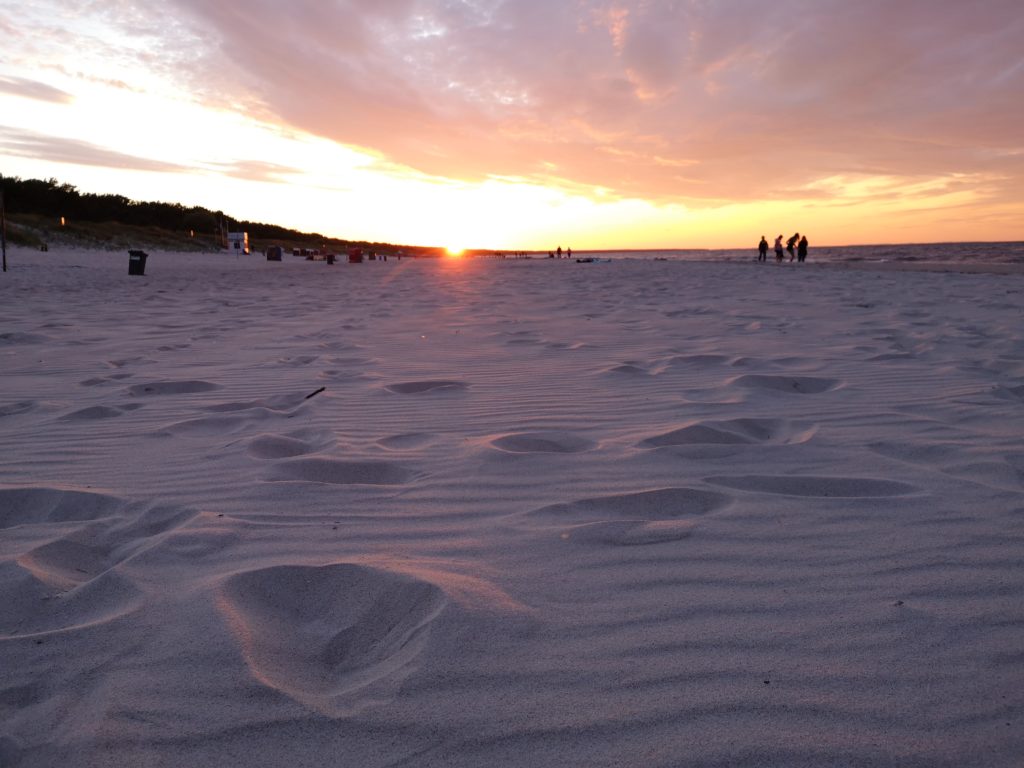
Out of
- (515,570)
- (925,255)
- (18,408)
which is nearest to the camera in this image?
(515,570)

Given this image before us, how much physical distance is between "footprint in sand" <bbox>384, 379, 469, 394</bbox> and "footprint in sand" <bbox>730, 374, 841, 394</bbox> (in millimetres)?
1726

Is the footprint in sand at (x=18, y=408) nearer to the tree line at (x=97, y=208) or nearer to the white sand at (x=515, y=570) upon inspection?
the white sand at (x=515, y=570)

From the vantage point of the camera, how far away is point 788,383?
3889mm

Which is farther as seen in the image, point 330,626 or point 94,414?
point 94,414

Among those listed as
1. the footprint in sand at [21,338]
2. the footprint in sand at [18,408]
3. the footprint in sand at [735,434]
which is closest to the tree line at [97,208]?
the footprint in sand at [21,338]

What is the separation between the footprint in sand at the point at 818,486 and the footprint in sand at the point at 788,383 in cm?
153

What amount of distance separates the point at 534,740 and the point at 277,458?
6.07 feet

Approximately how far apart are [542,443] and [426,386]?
4.52 ft

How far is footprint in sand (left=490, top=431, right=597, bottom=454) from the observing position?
2.76 m

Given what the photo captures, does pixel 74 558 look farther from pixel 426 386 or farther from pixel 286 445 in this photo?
pixel 426 386

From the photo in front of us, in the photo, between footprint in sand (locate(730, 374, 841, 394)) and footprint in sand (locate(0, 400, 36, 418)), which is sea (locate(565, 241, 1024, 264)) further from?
footprint in sand (locate(0, 400, 36, 418))

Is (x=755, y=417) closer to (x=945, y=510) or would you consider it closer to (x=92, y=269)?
(x=945, y=510)

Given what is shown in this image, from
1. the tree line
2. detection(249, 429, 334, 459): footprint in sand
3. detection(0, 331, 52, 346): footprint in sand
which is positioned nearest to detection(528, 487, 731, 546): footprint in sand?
detection(249, 429, 334, 459): footprint in sand

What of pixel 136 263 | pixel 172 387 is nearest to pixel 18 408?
pixel 172 387
